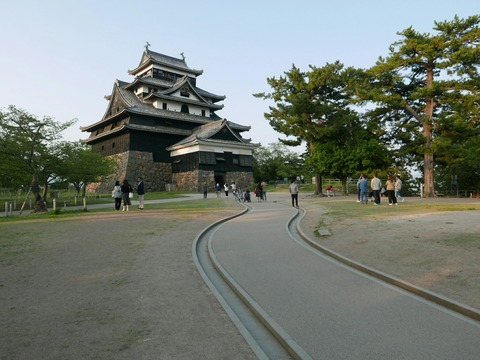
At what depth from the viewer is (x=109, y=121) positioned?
1663 inches

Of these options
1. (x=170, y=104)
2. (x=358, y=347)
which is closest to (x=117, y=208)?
(x=358, y=347)

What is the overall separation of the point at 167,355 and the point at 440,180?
41.6m

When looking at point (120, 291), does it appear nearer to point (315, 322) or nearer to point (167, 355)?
point (167, 355)

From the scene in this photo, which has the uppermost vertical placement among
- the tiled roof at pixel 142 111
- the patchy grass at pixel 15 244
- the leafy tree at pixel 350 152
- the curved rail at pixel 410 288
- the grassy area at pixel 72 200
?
the tiled roof at pixel 142 111

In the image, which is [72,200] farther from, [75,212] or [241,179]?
[241,179]

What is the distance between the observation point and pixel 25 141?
17906 millimetres

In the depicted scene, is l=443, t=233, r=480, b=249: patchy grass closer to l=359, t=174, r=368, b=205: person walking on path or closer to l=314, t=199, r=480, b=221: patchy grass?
l=314, t=199, r=480, b=221: patchy grass

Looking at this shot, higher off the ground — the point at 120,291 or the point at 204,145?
the point at 204,145

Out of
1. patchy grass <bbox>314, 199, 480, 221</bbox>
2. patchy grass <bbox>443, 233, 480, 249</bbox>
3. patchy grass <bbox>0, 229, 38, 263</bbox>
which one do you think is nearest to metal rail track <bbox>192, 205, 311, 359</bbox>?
patchy grass <bbox>0, 229, 38, 263</bbox>

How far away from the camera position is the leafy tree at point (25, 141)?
17469 mm

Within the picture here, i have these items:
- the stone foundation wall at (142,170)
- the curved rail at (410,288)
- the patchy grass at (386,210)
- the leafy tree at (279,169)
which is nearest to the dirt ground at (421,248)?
the curved rail at (410,288)

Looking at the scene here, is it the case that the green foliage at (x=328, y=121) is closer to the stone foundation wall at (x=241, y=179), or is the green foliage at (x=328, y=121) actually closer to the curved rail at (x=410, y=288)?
the stone foundation wall at (x=241, y=179)

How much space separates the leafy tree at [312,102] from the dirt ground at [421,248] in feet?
58.1

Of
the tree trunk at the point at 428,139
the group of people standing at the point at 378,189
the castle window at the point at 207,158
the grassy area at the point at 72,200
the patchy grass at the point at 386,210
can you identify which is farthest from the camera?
the castle window at the point at 207,158
